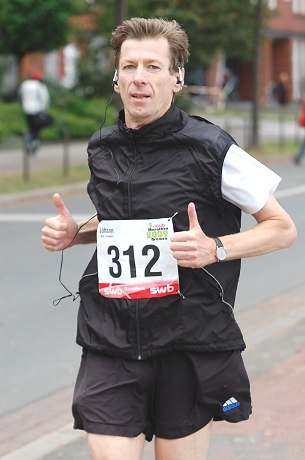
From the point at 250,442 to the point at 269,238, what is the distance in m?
2.04

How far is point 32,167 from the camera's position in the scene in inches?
860

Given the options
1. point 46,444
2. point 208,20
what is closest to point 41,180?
point 46,444

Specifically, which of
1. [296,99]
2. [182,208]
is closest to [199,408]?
[182,208]

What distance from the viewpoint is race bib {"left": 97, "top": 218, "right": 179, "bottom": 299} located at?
3369mm

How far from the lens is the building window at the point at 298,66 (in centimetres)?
6619

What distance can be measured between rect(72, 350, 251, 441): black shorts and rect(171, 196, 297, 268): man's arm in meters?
0.35

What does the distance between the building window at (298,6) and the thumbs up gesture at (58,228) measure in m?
64.9

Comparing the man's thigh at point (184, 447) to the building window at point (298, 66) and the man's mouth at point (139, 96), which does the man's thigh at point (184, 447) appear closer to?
the man's mouth at point (139, 96)

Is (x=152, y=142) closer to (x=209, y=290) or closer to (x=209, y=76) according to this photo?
(x=209, y=290)

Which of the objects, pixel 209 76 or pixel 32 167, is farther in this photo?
pixel 209 76

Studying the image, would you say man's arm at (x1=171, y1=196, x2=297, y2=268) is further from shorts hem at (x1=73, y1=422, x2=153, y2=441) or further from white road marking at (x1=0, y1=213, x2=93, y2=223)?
white road marking at (x1=0, y1=213, x2=93, y2=223)

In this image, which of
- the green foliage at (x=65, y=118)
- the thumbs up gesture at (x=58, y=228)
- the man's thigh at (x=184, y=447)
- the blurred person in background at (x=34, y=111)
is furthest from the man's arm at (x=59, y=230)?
the green foliage at (x=65, y=118)

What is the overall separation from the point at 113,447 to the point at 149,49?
4.05 ft

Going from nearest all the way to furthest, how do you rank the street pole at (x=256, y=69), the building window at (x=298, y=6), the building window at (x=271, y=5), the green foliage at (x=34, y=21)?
1. the street pole at (x=256, y=69)
2. the green foliage at (x=34, y=21)
3. the building window at (x=271, y=5)
4. the building window at (x=298, y=6)
